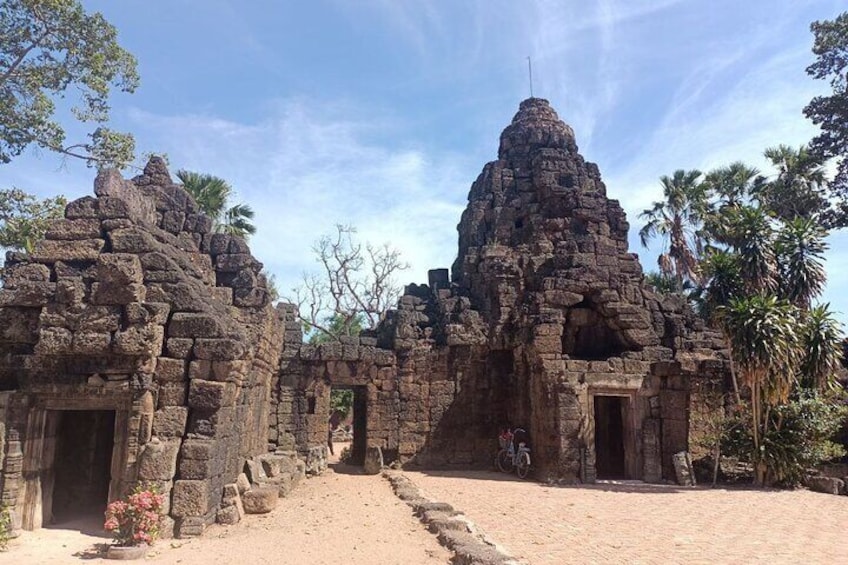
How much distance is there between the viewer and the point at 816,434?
14438 millimetres

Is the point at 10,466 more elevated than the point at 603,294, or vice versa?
the point at 603,294

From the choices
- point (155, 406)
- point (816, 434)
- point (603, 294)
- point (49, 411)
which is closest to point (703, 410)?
point (816, 434)

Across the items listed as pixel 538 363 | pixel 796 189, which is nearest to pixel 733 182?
pixel 796 189

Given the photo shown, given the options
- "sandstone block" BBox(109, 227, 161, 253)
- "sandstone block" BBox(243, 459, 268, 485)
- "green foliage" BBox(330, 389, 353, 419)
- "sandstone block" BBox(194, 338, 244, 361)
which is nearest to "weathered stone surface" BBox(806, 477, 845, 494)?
"sandstone block" BBox(243, 459, 268, 485)

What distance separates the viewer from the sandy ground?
758cm

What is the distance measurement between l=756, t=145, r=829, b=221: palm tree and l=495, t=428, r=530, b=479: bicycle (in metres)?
16.2

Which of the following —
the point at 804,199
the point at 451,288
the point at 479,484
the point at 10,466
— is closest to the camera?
the point at 10,466

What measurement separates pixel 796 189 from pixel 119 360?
26.9m

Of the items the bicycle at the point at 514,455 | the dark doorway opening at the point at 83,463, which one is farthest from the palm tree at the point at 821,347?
the dark doorway opening at the point at 83,463

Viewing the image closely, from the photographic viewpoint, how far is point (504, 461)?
54.2 feet

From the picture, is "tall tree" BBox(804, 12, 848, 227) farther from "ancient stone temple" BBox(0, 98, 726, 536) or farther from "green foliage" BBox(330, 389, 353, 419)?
"green foliage" BBox(330, 389, 353, 419)

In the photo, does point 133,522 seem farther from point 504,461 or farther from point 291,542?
point 504,461

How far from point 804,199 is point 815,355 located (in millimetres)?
13266

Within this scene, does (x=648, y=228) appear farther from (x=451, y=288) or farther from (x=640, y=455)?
(x=640, y=455)
